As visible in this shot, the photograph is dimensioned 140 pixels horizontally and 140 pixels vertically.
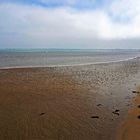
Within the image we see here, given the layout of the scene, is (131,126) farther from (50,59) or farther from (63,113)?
(50,59)

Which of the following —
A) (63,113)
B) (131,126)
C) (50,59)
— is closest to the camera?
(131,126)

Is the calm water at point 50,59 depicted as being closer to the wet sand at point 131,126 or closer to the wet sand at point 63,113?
the wet sand at point 63,113

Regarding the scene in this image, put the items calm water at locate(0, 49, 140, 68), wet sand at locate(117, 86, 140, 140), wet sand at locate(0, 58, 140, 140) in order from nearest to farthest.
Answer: wet sand at locate(117, 86, 140, 140)
wet sand at locate(0, 58, 140, 140)
calm water at locate(0, 49, 140, 68)

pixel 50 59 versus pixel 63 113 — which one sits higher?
pixel 63 113

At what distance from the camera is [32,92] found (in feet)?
47.0

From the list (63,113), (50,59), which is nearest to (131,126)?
(63,113)

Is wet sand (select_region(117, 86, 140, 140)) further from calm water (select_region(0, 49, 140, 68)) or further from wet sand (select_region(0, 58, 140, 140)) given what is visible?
calm water (select_region(0, 49, 140, 68))

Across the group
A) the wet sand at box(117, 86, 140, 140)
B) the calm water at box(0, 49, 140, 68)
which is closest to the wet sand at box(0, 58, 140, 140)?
the wet sand at box(117, 86, 140, 140)

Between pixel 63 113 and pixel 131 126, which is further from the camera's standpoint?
pixel 63 113

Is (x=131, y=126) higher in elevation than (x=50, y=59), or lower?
higher

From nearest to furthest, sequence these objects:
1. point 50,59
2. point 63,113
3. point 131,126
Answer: point 131,126 < point 63,113 < point 50,59

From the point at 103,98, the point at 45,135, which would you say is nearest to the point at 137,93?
the point at 103,98

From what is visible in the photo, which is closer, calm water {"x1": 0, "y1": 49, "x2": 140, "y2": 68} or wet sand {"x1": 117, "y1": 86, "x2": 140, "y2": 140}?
wet sand {"x1": 117, "y1": 86, "x2": 140, "y2": 140}

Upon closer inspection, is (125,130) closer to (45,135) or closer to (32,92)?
(45,135)
